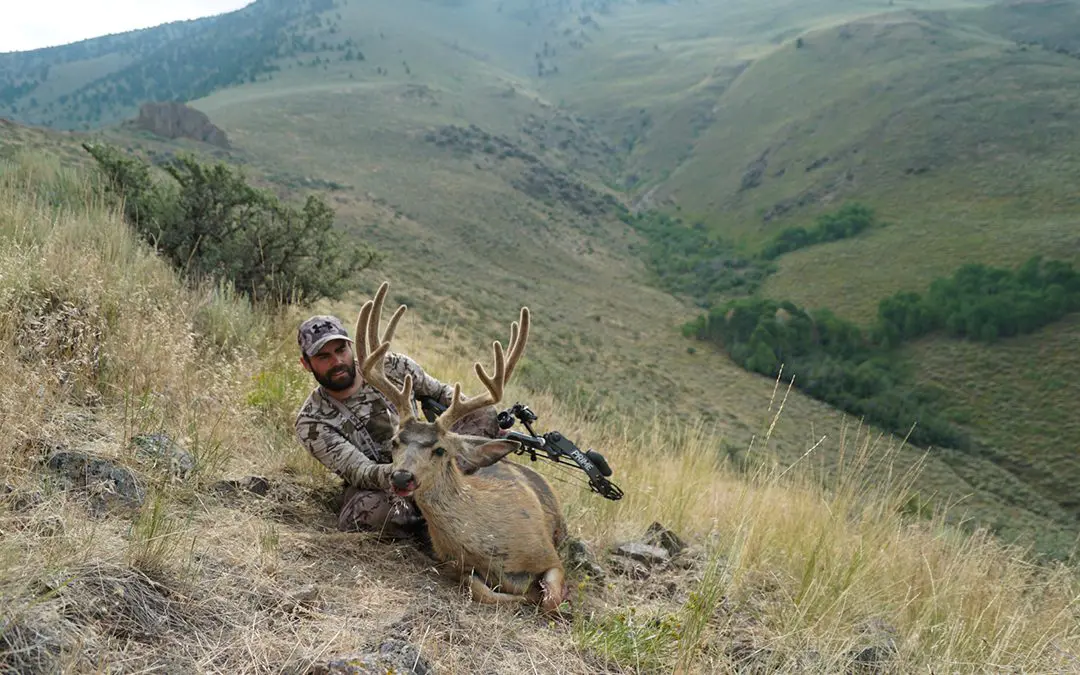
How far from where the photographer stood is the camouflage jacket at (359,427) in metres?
3.79

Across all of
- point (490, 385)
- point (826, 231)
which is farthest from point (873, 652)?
point (826, 231)

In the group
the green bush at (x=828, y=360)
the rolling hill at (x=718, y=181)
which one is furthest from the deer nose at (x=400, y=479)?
the green bush at (x=828, y=360)

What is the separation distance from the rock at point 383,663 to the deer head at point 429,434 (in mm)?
806

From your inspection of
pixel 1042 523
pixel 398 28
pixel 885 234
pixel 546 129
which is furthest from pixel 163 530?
pixel 398 28

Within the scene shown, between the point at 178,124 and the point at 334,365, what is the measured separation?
64400 millimetres

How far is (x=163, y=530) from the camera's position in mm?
2699

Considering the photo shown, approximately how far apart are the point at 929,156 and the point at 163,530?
74.5 meters

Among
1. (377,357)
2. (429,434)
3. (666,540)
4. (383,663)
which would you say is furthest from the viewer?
(666,540)

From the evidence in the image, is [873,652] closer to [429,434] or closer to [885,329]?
[429,434]

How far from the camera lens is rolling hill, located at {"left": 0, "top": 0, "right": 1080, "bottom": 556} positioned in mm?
31797

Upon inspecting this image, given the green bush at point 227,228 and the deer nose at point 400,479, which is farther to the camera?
the green bush at point 227,228

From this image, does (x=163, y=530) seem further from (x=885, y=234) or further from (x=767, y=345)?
(x=885, y=234)

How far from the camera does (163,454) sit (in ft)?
11.1

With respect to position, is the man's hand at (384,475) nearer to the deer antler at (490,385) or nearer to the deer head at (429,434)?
the deer head at (429,434)
